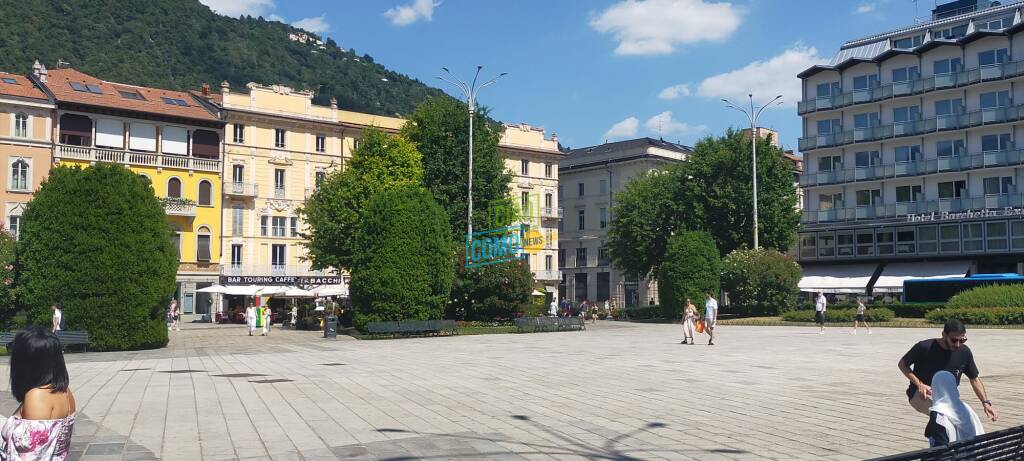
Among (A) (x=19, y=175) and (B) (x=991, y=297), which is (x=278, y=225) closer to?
(A) (x=19, y=175)

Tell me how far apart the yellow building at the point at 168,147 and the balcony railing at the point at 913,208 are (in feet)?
149

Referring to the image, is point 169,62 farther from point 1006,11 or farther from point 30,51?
point 1006,11

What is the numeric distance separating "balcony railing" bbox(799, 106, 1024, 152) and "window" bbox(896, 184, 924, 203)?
12.4 ft

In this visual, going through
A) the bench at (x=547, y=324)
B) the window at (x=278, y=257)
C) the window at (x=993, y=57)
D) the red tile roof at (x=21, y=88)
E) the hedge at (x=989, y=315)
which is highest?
the window at (x=993, y=57)

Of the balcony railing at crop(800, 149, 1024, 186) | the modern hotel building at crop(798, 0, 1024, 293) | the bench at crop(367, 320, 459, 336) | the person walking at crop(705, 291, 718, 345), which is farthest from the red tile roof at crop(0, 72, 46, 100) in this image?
the balcony railing at crop(800, 149, 1024, 186)

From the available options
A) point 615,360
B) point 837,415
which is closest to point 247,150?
point 615,360

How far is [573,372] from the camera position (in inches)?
731

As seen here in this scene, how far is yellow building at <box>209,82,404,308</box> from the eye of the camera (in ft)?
216

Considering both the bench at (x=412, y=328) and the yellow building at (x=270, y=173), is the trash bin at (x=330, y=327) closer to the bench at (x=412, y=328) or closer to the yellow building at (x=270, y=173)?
the bench at (x=412, y=328)

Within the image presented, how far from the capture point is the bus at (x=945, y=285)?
45.9 meters

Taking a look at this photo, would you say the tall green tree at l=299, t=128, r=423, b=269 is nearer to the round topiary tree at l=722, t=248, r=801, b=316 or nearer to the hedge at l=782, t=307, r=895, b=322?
the round topiary tree at l=722, t=248, r=801, b=316

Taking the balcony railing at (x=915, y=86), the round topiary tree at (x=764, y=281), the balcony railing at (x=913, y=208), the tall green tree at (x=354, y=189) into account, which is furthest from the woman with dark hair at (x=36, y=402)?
the balcony railing at (x=915, y=86)

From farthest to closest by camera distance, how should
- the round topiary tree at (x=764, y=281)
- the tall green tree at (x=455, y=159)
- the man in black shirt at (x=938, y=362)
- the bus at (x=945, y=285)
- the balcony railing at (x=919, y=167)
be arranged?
the balcony railing at (x=919, y=167) → the tall green tree at (x=455, y=159) → the round topiary tree at (x=764, y=281) → the bus at (x=945, y=285) → the man in black shirt at (x=938, y=362)

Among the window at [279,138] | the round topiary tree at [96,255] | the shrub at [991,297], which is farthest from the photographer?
the window at [279,138]
